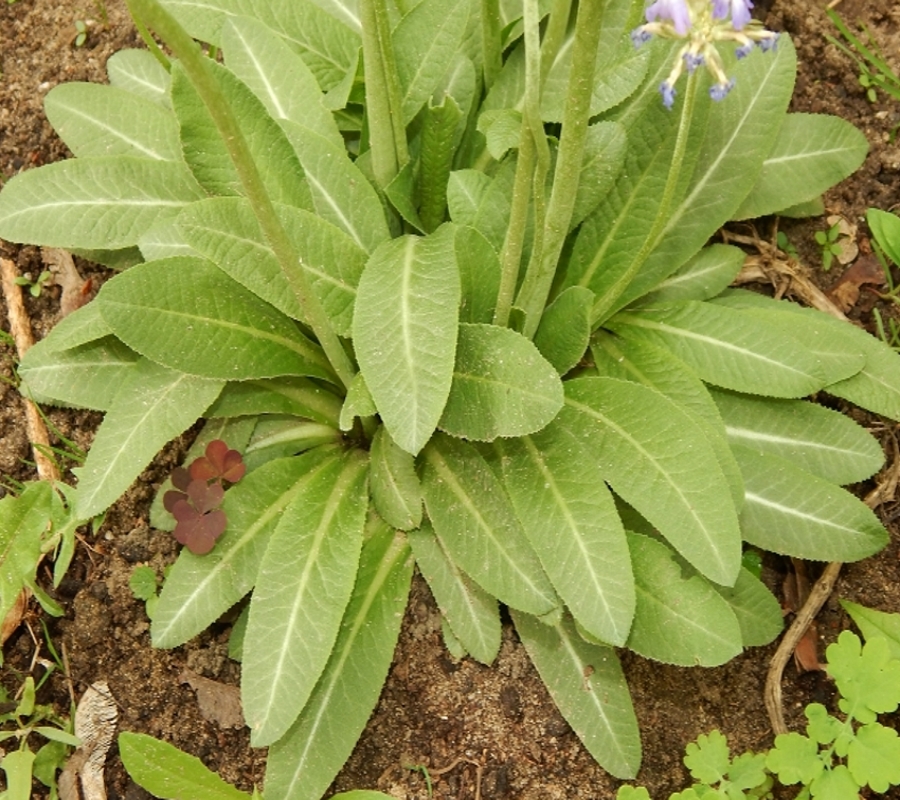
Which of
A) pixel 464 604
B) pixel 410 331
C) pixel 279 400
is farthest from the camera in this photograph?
pixel 279 400

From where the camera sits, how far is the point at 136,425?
2438mm

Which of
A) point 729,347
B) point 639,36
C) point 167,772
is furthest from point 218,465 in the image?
point 639,36

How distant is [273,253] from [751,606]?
1.47m

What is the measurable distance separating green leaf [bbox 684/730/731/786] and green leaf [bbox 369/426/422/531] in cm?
86

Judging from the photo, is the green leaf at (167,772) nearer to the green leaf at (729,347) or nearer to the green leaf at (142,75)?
the green leaf at (729,347)

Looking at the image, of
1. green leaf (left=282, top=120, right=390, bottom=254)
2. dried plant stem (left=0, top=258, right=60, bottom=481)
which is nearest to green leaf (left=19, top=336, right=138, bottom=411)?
dried plant stem (left=0, top=258, right=60, bottom=481)

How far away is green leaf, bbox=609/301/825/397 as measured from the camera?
8.32 feet

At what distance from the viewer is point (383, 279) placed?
7.66ft

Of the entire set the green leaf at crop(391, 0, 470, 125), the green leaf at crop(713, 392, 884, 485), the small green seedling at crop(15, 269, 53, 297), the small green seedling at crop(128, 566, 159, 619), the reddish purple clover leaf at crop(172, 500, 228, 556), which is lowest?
the small green seedling at crop(128, 566, 159, 619)

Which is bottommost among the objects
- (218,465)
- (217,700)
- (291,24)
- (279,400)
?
(217,700)

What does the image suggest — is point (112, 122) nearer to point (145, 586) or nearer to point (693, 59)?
Result: point (145, 586)

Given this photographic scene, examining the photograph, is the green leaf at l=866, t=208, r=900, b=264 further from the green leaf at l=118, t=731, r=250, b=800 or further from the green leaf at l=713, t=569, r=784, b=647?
the green leaf at l=118, t=731, r=250, b=800

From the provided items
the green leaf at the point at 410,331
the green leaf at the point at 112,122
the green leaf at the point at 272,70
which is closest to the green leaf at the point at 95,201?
the green leaf at the point at 112,122

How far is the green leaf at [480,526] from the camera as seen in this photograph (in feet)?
7.73
